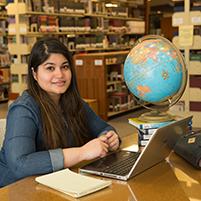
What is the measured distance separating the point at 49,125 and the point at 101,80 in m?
4.68

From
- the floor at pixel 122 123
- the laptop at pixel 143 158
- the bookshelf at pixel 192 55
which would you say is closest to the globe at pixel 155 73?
the laptop at pixel 143 158

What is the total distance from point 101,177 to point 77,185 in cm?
15

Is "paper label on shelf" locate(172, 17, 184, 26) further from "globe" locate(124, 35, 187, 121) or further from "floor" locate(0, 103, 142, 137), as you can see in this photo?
"globe" locate(124, 35, 187, 121)

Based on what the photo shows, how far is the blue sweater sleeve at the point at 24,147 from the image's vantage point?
157 cm

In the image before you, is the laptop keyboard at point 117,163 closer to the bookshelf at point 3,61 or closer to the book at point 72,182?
the book at point 72,182

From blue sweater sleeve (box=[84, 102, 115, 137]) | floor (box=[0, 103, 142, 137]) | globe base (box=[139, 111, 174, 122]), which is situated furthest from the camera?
floor (box=[0, 103, 142, 137])

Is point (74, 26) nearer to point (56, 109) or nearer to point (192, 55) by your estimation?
point (192, 55)

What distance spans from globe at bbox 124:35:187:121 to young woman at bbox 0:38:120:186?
0.28m

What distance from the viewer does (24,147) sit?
63.4 inches

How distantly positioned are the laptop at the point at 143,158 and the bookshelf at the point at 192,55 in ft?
10.6

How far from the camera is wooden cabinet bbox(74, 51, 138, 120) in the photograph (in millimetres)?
6441

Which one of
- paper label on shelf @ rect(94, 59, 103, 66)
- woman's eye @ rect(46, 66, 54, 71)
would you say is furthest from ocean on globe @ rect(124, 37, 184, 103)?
paper label on shelf @ rect(94, 59, 103, 66)

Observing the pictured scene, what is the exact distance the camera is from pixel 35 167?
5.13ft

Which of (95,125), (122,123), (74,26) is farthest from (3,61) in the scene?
(95,125)
